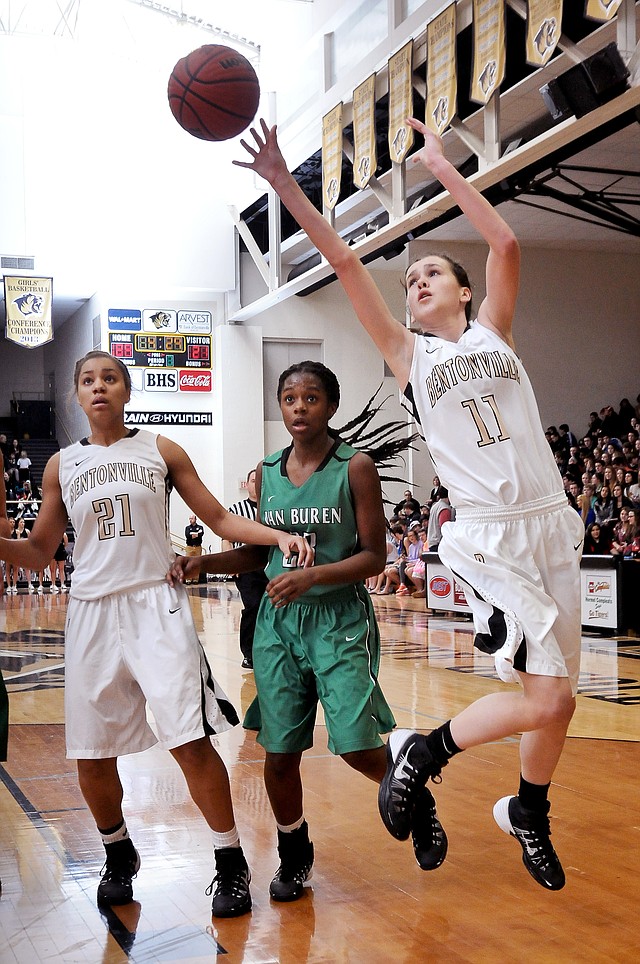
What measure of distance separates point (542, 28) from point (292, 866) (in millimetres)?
8671

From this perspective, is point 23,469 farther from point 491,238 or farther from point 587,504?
point 491,238

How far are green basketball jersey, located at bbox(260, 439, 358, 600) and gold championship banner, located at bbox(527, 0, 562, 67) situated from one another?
7569mm

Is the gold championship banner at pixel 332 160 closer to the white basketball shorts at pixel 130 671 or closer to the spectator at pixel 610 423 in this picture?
the spectator at pixel 610 423

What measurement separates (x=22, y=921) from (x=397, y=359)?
1.99 metres

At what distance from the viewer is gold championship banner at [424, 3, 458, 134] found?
11398mm

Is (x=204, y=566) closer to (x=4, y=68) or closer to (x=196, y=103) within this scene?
(x=196, y=103)

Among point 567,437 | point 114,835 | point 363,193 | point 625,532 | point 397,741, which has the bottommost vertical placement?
point 114,835

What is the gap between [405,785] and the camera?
3.00 metres

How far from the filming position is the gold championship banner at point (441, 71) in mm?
11398

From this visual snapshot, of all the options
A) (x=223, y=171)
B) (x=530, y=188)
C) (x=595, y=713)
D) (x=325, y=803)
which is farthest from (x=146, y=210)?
(x=325, y=803)

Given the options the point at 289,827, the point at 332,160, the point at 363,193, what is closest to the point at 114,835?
the point at 289,827

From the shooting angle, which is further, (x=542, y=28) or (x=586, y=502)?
(x=586, y=502)

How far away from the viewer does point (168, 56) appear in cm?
2200

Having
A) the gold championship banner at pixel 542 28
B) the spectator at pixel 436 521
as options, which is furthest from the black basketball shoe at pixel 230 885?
the spectator at pixel 436 521
